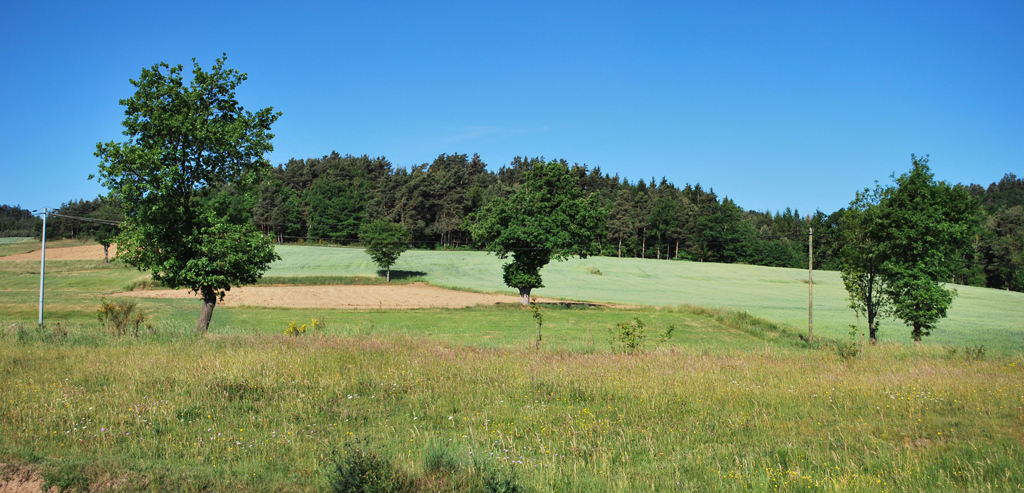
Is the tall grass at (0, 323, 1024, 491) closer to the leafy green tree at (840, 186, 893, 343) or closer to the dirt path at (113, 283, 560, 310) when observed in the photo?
the leafy green tree at (840, 186, 893, 343)

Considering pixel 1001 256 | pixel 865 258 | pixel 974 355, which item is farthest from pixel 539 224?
pixel 1001 256

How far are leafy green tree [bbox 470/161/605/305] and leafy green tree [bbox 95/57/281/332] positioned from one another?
77.4 ft

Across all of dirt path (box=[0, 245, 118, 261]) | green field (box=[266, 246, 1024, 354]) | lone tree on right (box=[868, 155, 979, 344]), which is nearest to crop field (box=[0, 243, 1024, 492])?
lone tree on right (box=[868, 155, 979, 344])

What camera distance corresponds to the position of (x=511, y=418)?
324 inches

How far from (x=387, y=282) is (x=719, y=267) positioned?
171 ft

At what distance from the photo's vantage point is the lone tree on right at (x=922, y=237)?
21891mm

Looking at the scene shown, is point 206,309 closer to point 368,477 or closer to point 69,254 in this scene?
point 368,477

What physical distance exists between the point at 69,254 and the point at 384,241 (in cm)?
4455

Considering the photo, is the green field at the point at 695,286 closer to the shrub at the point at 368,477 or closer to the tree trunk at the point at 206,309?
the tree trunk at the point at 206,309

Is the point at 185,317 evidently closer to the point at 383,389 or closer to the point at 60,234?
the point at 383,389

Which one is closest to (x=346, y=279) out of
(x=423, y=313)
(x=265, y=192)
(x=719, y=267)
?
(x=423, y=313)

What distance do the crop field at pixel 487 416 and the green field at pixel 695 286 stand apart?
20.8m

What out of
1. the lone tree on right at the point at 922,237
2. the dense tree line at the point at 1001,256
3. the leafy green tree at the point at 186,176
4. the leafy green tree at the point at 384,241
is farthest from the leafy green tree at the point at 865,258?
the dense tree line at the point at 1001,256

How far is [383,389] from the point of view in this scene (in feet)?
32.2
